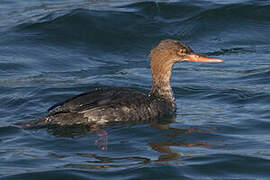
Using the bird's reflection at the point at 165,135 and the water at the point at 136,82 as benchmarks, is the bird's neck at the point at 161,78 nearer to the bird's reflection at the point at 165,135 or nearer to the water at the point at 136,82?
the water at the point at 136,82

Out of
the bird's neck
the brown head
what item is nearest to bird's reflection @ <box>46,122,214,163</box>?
the bird's neck

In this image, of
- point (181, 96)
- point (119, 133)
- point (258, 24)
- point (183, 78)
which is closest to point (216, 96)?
point (181, 96)

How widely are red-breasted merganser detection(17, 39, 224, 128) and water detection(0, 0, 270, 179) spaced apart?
0.18m

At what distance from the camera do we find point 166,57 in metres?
9.44

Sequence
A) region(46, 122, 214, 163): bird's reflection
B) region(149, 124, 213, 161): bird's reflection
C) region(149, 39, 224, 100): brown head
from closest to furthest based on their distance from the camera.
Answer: region(149, 124, 213, 161): bird's reflection
region(46, 122, 214, 163): bird's reflection
region(149, 39, 224, 100): brown head

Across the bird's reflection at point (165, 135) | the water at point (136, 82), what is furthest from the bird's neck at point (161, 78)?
the bird's reflection at point (165, 135)

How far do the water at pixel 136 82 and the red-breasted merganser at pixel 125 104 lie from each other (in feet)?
0.59

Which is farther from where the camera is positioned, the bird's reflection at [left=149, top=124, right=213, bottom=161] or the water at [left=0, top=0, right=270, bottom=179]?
the bird's reflection at [left=149, top=124, right=213, bottom=161]

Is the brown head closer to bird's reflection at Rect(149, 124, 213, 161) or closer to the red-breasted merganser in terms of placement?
the red-breasted merganser

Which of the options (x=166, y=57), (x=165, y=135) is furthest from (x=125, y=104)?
(x=166, y=57)

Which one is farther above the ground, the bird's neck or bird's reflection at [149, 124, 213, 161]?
the bird's neck

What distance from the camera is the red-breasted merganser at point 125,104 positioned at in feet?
27.6

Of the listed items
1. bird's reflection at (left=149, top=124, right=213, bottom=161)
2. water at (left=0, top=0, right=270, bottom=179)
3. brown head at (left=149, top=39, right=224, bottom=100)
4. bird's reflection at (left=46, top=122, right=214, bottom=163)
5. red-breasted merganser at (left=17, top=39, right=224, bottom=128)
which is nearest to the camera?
water at (left=0, top=0, right=270, bottom=179)

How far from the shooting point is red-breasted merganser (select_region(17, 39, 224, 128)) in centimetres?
840
